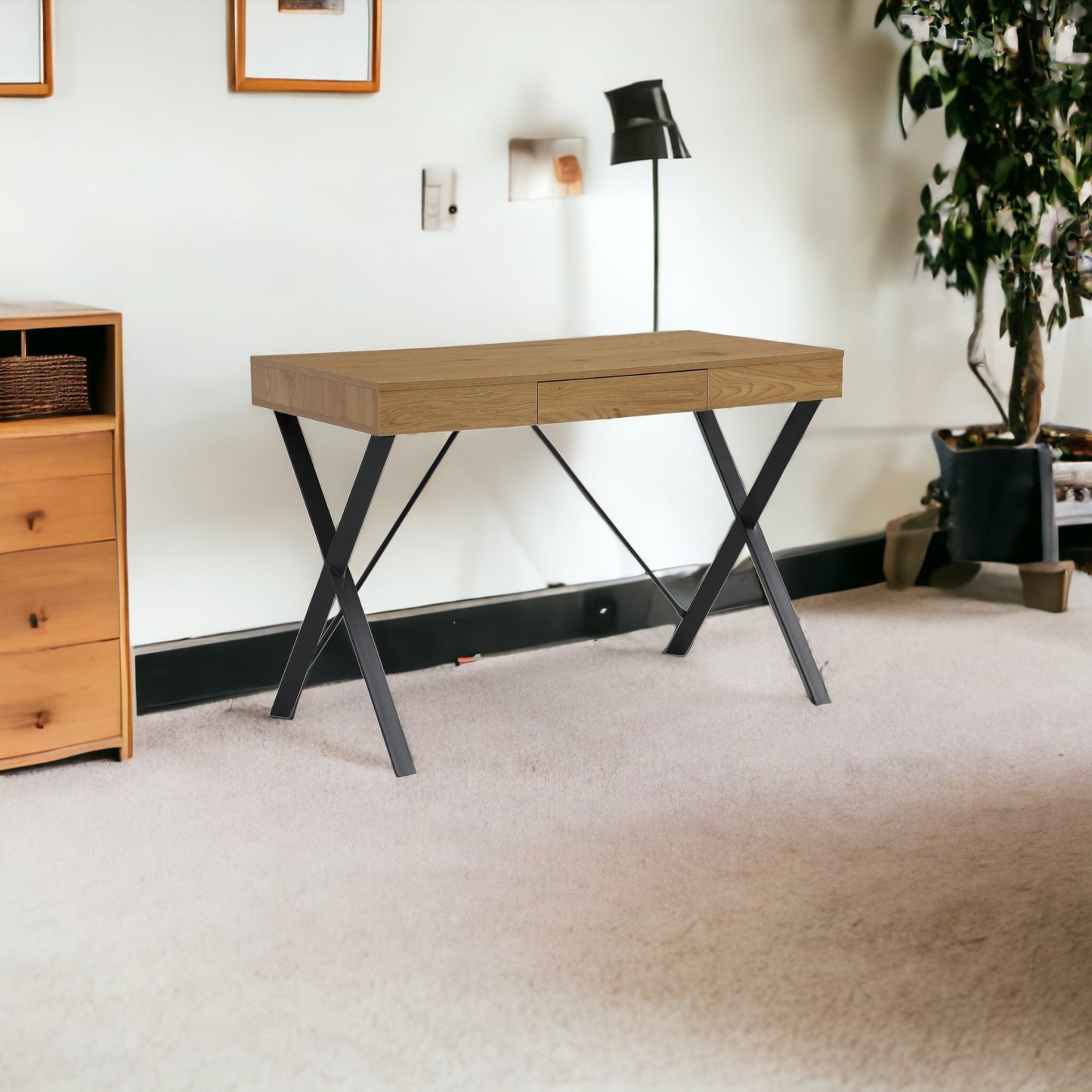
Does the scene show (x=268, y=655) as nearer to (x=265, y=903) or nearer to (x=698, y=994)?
(x=265, y=903)

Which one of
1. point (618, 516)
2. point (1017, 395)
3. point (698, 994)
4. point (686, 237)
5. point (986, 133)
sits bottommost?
point (698, 994)

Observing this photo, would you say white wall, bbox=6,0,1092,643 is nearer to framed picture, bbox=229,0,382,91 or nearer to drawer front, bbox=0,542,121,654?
framed picture, bbox=229,0,382,91

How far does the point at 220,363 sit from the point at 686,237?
4.61 feet

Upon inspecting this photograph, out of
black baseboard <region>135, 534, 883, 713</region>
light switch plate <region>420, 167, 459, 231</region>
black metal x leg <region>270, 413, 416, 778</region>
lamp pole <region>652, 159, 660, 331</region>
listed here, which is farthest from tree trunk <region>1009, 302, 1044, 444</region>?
black metal x leg <region>270, 413, 416, 778</region>

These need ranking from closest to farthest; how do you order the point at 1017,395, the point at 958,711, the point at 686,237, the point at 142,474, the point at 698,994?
the point at 698,994 < the point at 142,474 < the point at 958,711 < the point at 686,237 < the point at 1017,395

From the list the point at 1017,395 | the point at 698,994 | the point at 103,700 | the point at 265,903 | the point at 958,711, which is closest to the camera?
the point at 698,994

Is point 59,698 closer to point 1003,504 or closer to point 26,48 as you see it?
point 26,48

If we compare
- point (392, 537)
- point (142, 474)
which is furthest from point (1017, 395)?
point (142, 474)

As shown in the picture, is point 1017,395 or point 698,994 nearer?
point 698,994

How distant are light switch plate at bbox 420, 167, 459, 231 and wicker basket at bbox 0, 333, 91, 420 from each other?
0.98 meters

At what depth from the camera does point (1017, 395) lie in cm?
420

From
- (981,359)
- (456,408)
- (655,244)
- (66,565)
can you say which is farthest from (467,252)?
(981,359)

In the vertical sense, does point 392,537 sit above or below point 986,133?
below

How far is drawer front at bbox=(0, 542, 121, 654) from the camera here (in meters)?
2.61
